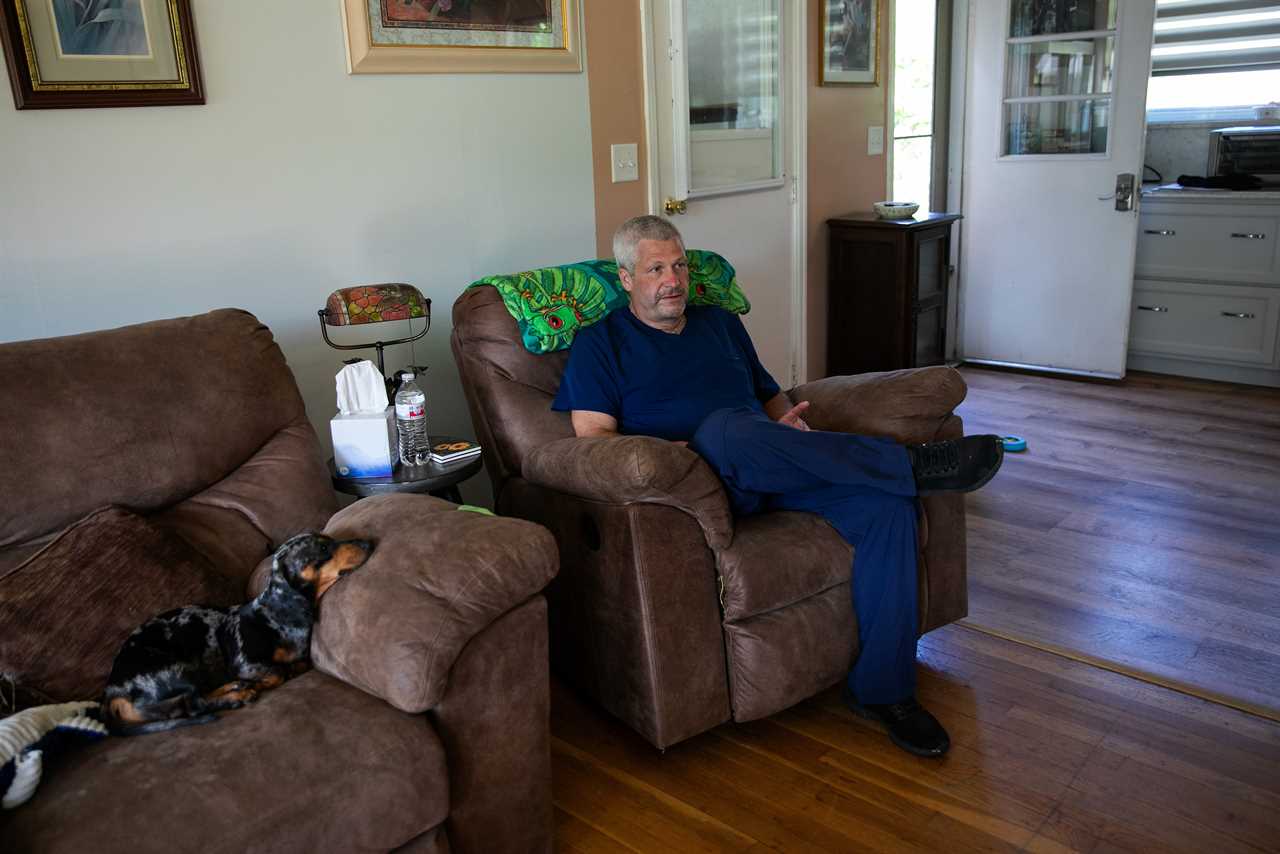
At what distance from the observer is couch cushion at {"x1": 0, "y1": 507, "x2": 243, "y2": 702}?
164cm

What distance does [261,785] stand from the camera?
1.42m

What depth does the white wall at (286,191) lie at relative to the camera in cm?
224

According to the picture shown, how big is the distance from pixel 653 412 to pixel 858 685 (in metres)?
0.79

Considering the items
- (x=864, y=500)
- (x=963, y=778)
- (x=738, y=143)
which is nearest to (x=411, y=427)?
(x=864, y=500)

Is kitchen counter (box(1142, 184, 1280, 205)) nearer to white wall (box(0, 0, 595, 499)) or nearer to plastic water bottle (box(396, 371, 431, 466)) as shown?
white wall (box(0, 0, 595, 499))

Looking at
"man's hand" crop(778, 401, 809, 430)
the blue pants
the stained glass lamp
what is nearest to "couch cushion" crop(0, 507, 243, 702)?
the stained glass lamp

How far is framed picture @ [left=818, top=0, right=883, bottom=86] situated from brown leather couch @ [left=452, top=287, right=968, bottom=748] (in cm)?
220

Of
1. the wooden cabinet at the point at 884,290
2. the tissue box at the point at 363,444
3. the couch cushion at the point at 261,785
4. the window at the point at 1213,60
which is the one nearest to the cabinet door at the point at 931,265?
the wooden cabinet at the point at 884,290

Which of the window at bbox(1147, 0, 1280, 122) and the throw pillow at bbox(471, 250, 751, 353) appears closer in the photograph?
the throw pillow at bbox(471, 250, 751, 353)

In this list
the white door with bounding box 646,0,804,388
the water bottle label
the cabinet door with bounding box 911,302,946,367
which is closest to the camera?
the water bottle label

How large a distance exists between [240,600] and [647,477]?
79cm

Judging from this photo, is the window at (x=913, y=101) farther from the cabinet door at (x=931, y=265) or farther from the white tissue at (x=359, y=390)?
the white tissue at (x=359, y=390)

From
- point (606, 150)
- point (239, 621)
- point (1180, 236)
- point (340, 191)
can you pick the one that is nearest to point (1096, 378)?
point (1180, 236)

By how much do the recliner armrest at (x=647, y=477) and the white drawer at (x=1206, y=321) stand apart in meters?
3.72
